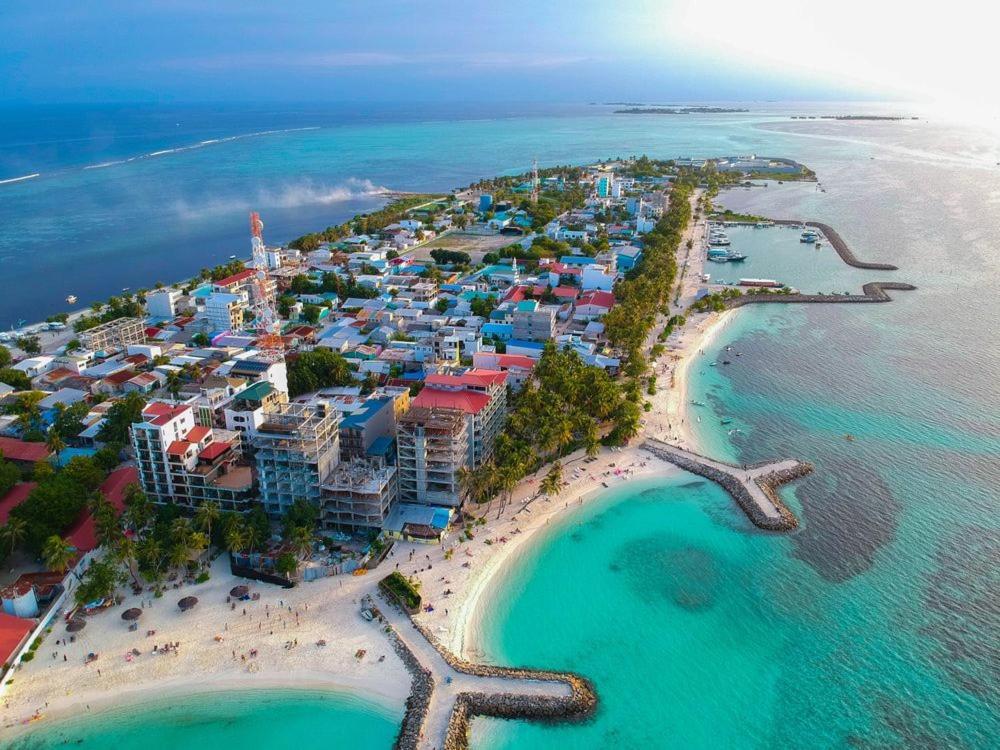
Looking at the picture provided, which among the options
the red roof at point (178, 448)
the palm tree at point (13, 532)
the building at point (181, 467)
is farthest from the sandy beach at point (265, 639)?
the red roof at point (178, 448)

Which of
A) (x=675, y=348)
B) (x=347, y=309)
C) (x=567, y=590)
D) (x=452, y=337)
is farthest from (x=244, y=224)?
(x=567, y=590)

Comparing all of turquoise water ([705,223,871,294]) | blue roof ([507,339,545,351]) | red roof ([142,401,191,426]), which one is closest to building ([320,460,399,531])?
red roof ([142,401,191,426])

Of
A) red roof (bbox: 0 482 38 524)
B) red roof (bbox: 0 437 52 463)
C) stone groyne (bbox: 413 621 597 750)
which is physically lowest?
stone groyne (bbox: 413 621 597 750)

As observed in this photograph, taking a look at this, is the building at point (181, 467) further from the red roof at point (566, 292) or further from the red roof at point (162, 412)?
the red roof at point (566, 292)

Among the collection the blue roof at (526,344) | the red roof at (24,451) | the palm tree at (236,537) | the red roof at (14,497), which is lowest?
the red roof at (24,451)

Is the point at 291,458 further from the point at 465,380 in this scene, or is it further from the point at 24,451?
the point at 24,451

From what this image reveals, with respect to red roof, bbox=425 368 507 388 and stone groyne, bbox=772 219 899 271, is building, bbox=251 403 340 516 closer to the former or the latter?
red roof, bbox=425 368 507 388
